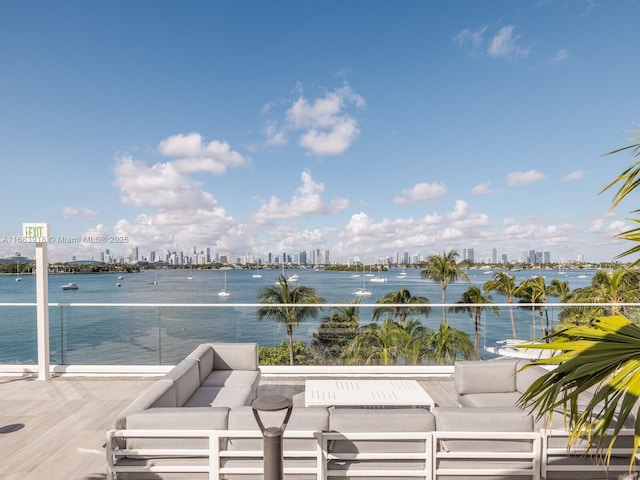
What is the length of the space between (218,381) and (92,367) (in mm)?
2634

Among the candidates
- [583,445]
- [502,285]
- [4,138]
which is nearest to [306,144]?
[4,138]

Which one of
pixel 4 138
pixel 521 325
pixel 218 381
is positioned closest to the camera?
pixel 218 381

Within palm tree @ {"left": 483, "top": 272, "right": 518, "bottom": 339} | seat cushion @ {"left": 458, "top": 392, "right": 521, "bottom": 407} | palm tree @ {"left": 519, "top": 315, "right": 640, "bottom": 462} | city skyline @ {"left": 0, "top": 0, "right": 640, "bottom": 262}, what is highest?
city skyline @ {"left": 0, "top": 0, "right": 640, "bottom": 262}

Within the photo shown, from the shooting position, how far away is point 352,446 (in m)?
2.31

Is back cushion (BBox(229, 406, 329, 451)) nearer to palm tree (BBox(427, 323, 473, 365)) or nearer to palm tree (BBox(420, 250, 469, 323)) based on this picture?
palm tree (BBox(427, 323, 473, 365))

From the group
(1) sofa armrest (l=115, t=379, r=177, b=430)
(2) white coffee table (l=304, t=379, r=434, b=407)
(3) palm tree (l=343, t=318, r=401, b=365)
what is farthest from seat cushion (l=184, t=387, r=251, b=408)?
(3) palm tree (l=343, t=318, r=401, b=365)

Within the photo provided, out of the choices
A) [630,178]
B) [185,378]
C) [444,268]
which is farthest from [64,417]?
[444,268]

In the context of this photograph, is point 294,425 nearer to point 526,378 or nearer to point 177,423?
point 177,423

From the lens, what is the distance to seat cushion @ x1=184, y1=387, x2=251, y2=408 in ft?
11.2

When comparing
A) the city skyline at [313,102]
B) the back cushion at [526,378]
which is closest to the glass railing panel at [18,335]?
the city skyline at [313,102]

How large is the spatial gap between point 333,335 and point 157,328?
2651mm

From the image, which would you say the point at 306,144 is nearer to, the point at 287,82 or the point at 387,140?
the point at 387,140

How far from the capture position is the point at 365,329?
220 inches

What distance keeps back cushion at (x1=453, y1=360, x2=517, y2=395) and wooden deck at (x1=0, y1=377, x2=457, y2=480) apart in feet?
2.12
